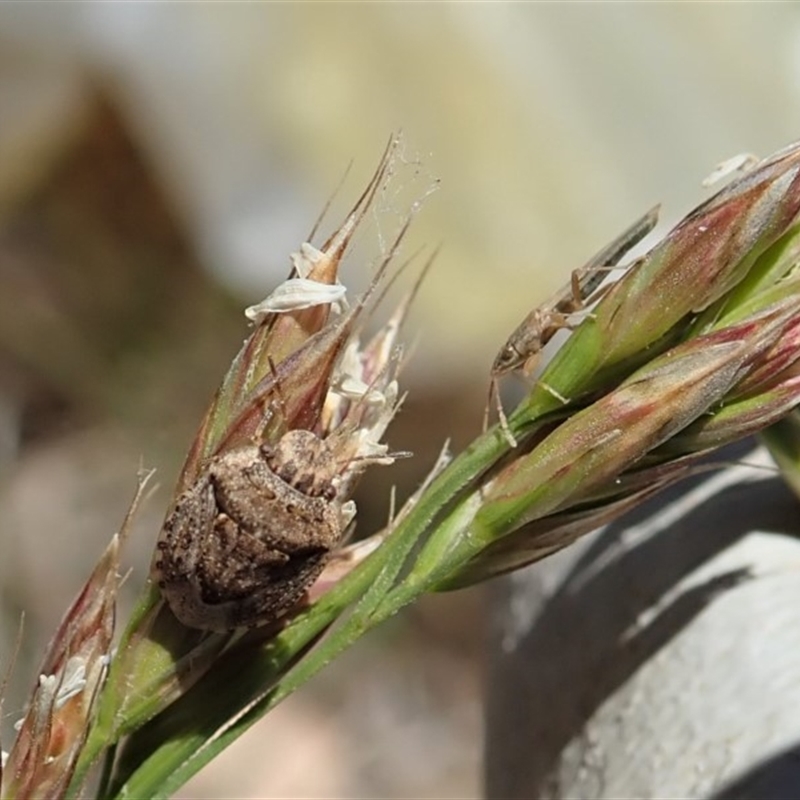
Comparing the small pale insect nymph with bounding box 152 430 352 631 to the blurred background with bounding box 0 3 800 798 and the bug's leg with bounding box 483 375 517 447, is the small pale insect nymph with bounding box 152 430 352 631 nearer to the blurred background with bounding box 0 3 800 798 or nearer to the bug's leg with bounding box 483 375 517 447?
the bug's leg with bounding box 483 375 517 447

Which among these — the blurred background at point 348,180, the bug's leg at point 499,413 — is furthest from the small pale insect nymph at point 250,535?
the blurred background at point 348,180

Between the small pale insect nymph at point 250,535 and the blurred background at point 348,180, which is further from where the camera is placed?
the blurred background at point 348,180

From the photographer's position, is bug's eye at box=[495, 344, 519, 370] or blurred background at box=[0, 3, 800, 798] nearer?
bug's eye at box=[495, 344, 519, 370]

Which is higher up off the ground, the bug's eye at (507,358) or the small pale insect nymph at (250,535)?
the small pale insect nymph at (250,535)

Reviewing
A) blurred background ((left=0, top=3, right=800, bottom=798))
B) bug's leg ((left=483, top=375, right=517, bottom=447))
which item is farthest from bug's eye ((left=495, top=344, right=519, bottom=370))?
blurred background ((left=0, top=3, right=800, bottom=798))

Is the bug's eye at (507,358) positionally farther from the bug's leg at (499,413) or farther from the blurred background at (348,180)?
the blurred background at (348,180)

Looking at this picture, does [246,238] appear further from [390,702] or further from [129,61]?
[390,702]

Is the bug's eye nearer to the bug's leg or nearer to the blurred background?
the bug's leg

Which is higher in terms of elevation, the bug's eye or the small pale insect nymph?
the small pale insect nymph

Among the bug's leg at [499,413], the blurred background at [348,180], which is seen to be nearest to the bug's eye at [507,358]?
the bug's leg at [499,413]
